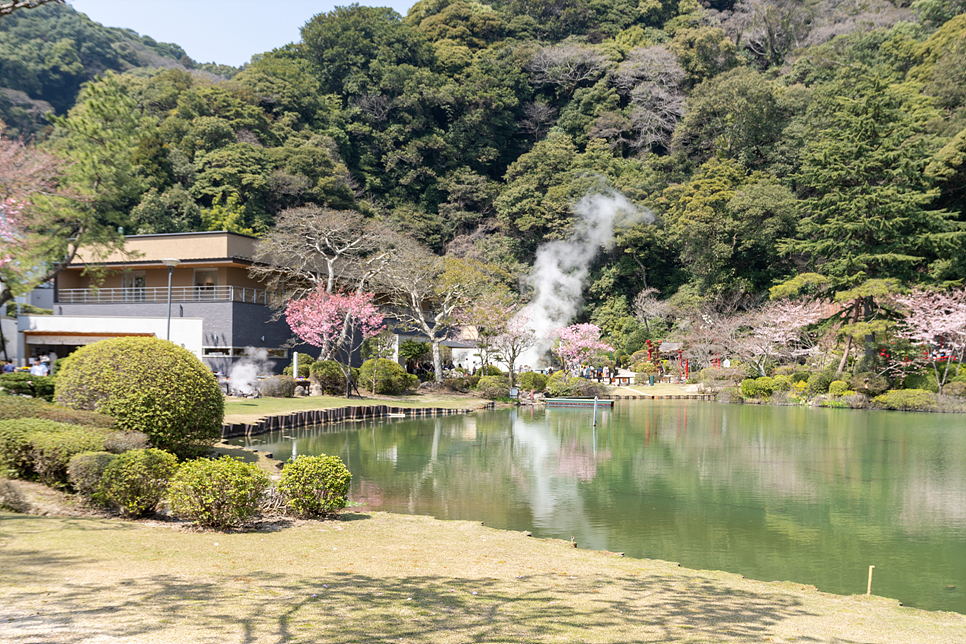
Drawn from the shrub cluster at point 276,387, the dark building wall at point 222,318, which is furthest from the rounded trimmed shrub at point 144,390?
the dark building wall at point 222,318

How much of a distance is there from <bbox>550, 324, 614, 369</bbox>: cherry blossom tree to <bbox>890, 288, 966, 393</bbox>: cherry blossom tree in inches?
565

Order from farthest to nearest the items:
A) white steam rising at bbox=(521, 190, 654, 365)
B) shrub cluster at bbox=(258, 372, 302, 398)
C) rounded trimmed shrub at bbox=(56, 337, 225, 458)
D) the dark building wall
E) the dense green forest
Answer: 1. white steam rising at bbox=(521, 190, 654, 365)
2. the dense green forest
3. the dark building wall
4. shrub cluster at bbox=(258, 372, 302, 398)
5. rounded trimmed shrub at bbox=(56, 337, 225, 458)

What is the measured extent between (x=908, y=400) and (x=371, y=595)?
30452mm


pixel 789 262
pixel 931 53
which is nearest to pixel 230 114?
pixel 789 262

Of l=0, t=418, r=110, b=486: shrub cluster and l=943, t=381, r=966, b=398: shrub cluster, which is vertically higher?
l=0, t=418, r=110, b=486: shrub cluster

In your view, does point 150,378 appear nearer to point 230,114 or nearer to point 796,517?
point 796,517

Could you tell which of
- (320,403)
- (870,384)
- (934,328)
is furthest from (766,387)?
(320,403)

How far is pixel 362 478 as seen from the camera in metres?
12.9

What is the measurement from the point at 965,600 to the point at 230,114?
4600 centimetres

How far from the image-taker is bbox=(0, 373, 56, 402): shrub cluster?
13.5 metres

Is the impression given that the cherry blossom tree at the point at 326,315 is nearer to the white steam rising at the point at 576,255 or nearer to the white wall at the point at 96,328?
the white wall at the point at 96,328

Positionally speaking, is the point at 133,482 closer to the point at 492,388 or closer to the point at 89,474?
the point at 89,474

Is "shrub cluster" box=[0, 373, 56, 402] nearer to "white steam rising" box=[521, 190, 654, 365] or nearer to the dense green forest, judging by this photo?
the dense green forest

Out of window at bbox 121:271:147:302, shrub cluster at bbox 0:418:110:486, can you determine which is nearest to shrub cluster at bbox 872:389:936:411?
shrub cluster at bbox 0:418:110:486
